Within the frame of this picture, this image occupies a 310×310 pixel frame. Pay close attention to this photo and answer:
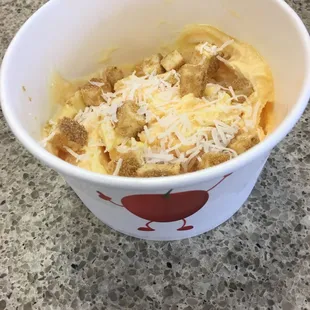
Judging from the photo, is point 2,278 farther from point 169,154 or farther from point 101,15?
point 101,15

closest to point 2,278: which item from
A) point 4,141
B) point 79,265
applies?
point 79,265

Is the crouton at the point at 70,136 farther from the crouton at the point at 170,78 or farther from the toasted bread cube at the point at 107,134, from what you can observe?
the crouton at the point at 170,78

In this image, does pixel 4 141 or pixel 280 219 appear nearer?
pixel 280 219

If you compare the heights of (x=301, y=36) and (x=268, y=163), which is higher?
(x=301, y=36)

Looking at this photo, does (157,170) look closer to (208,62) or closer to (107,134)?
(107,134)

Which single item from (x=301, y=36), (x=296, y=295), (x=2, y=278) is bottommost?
(x=296, y=295)

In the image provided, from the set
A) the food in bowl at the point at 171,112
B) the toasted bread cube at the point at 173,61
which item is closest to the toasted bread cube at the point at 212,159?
the food in bowl at the point at 171,112
